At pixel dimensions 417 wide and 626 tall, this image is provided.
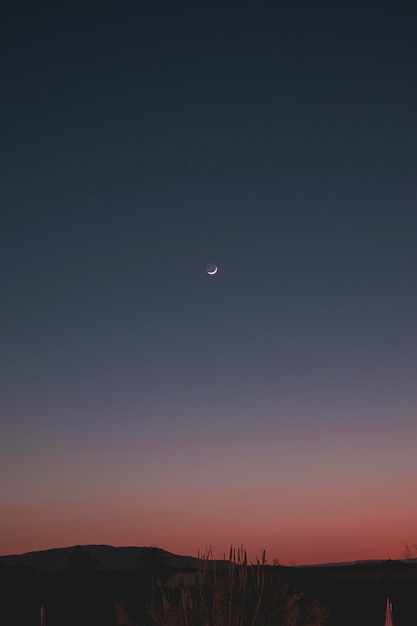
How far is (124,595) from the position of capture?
43031mm

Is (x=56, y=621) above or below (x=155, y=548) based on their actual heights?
below

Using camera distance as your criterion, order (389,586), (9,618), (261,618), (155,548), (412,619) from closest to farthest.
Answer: (261,618) < (412,619) < (9,618) < (389,586) < (155,548)

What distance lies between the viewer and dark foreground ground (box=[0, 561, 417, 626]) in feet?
117

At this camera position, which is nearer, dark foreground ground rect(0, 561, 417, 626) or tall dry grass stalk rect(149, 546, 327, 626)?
tall dry grass stalk rect(149, 546, 327, 626)

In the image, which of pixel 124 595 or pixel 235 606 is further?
pixel 124 595

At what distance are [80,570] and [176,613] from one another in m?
43.7

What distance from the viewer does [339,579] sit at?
45.8 metres

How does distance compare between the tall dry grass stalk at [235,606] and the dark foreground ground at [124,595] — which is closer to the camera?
the tall dry grass stalk at [235,606]

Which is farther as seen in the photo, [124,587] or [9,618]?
[124,587]

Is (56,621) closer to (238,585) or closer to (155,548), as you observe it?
(155,548)

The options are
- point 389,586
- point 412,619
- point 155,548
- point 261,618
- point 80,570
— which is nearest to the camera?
point 261,618

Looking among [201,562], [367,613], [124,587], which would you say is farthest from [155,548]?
[201,562]

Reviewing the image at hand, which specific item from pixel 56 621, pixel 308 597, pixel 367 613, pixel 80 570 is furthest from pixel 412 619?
pixel 80 570

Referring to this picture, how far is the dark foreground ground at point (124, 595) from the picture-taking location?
3572cm
